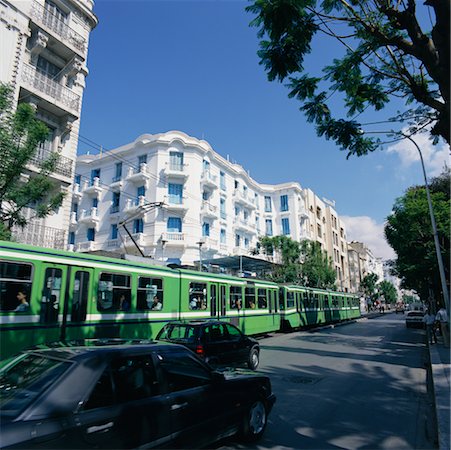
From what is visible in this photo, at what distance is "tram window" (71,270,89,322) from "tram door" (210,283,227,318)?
6.41m

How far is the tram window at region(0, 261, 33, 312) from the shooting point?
7.81m

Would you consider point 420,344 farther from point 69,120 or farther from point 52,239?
point 69,120

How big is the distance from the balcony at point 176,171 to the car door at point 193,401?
2698cm

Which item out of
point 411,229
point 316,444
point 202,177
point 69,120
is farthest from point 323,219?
point 316,444

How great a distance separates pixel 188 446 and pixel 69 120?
1791 cm

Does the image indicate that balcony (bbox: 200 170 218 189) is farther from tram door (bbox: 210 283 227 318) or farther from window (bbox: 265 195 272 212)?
tram door (bbox: 210 283 227 318)

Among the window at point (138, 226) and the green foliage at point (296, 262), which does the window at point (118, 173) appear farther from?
the green foliage at point (296, 262)

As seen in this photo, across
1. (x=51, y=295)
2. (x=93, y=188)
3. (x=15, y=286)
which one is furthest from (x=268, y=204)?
(x=15, y=286)

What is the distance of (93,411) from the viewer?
3.14 meters

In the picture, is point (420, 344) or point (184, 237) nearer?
point (420, 344)

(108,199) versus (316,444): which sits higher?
(108,199)

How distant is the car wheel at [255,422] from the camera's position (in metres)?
5.12

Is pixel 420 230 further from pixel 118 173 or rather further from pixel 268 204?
pixel 118 173

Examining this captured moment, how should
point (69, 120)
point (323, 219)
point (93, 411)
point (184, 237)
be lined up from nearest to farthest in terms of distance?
1. point (93, 411)
2. point (69, 120)
3. point (184, 237)
4. point (323, 219)
